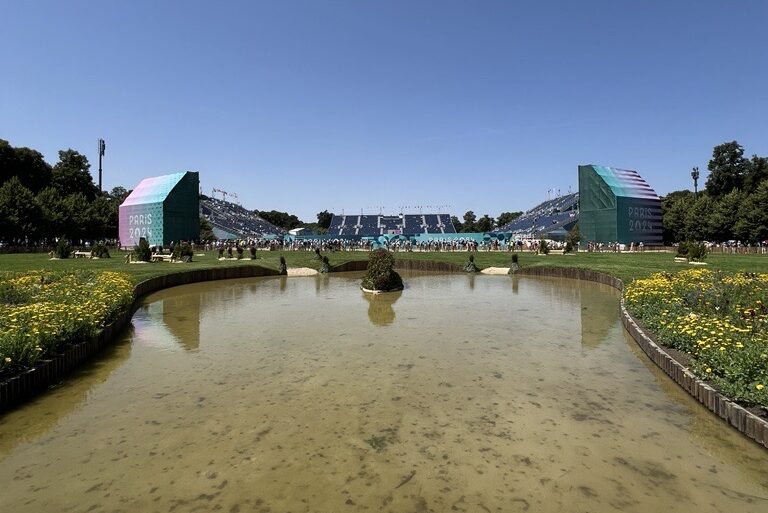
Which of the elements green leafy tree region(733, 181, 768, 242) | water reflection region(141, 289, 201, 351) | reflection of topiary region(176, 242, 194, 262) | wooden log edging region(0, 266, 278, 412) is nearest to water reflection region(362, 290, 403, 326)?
water reflection region(141, 289, 201, 351)

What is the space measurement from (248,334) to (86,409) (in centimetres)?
556

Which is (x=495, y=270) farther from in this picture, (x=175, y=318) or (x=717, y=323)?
(x=717, y=323)

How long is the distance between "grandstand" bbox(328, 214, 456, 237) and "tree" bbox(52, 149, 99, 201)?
50.2m

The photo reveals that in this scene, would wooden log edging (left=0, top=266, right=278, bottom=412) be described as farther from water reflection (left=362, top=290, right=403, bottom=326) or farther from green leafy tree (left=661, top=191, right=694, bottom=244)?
green leafy tree (left=661, top=191, right=694, bottom=244)

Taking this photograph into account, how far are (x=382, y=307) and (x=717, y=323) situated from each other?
11231mm

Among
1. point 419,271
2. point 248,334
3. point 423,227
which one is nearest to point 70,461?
point 248,334

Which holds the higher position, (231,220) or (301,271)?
(231,220)

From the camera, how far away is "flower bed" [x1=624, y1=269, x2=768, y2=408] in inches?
254

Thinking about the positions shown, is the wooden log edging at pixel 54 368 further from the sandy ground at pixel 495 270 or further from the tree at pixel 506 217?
the tree at pixel 506 217

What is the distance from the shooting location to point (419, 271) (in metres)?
37.2

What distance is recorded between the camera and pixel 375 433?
6.29m

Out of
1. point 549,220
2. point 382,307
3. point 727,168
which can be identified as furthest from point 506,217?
point 382,307

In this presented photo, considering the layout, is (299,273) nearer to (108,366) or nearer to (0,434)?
(108,366)

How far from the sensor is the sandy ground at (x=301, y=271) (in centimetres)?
3367
